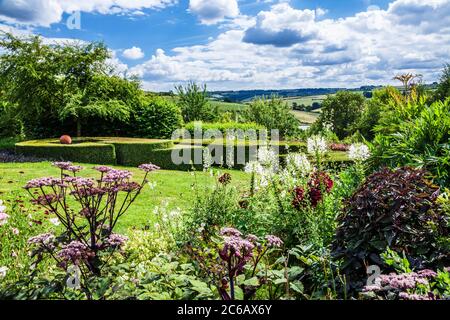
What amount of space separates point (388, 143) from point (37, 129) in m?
19.1

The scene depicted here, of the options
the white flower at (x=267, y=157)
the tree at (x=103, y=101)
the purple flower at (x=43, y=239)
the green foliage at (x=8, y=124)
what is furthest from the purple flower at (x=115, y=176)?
the green foliage at (x=8, y=124)

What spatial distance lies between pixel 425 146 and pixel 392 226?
1.93 metres

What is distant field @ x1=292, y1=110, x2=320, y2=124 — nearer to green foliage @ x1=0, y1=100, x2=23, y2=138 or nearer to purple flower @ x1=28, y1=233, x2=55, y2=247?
green foliage @ x1=0, y1=100, x2=23, y2=138

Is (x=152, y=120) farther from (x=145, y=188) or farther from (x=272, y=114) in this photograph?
(x=272, y=114)

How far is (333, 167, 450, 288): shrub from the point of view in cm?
250

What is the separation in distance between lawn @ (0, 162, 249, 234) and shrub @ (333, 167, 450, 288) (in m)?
2.88

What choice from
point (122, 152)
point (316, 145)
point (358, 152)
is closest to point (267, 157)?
point (316, 145)

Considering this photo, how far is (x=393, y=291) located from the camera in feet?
6.89

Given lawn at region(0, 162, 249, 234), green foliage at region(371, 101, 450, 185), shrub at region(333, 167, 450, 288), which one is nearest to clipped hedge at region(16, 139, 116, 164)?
lawn at region(0, 162, 249, 234)

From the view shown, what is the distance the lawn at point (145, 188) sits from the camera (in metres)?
6.81

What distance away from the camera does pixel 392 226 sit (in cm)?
248
